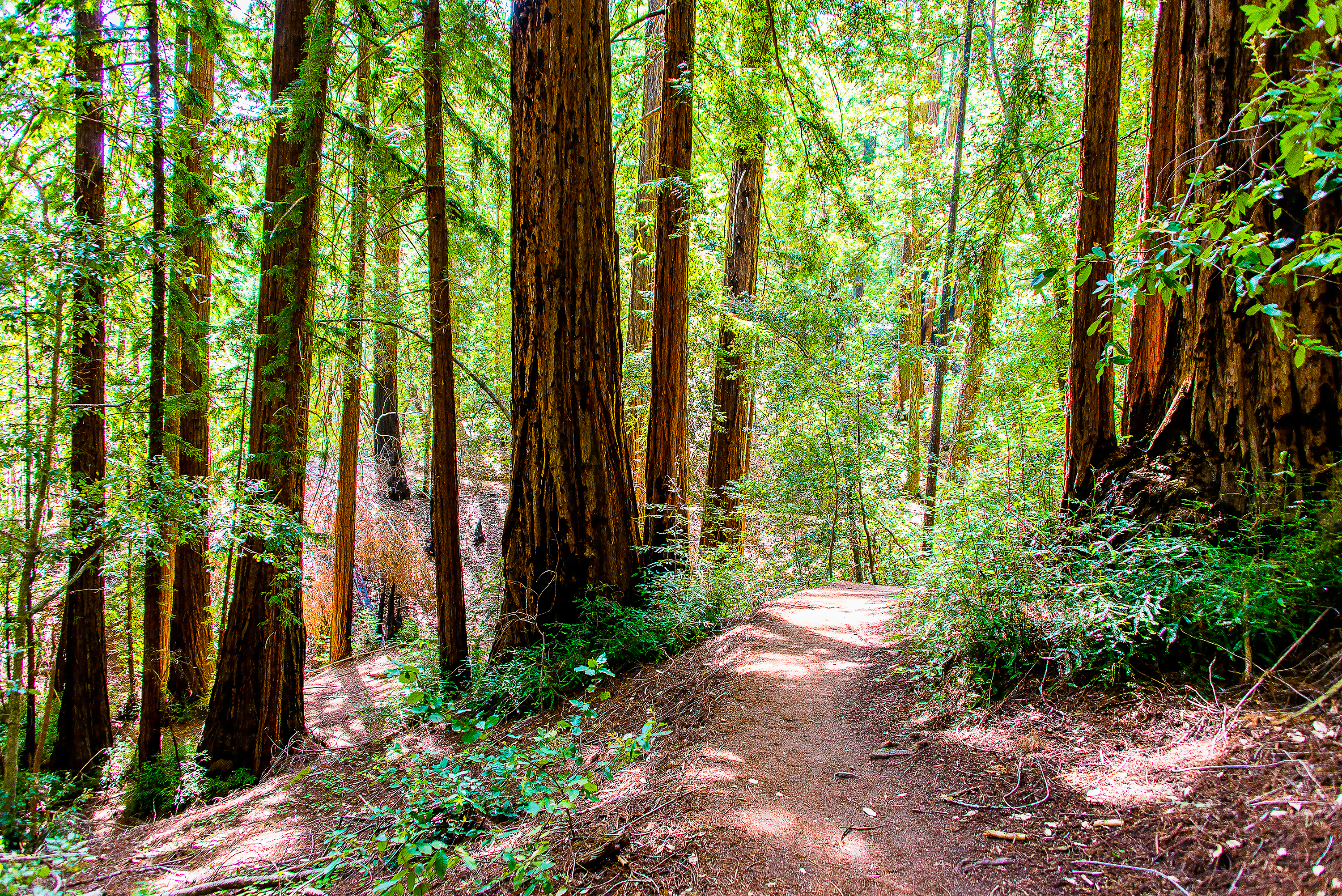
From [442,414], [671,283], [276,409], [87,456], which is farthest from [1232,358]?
[87,456]

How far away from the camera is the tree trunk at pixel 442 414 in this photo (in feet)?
20.9

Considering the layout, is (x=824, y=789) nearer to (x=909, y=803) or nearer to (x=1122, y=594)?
(x=909, y=803)

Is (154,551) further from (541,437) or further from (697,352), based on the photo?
(697,352)

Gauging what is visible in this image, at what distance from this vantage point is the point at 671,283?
7.52 metres

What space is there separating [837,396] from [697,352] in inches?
92.4

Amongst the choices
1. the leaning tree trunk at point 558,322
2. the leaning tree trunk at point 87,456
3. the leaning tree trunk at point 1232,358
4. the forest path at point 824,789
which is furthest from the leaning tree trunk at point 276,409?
the leaning tree trunk at point 1232,358

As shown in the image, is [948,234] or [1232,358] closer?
[1232,358]

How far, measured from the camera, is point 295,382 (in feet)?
21.3

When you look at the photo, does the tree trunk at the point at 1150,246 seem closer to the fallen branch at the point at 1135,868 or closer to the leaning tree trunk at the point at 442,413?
the fallen branch at the point at 1135,868

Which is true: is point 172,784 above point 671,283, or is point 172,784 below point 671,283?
below

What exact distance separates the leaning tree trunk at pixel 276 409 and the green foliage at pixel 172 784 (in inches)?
5.4

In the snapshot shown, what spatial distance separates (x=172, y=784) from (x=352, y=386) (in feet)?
16.9

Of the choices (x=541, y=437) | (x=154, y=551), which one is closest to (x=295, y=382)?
(x=154, y=551)

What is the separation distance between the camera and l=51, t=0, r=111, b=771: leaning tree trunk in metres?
4.65
